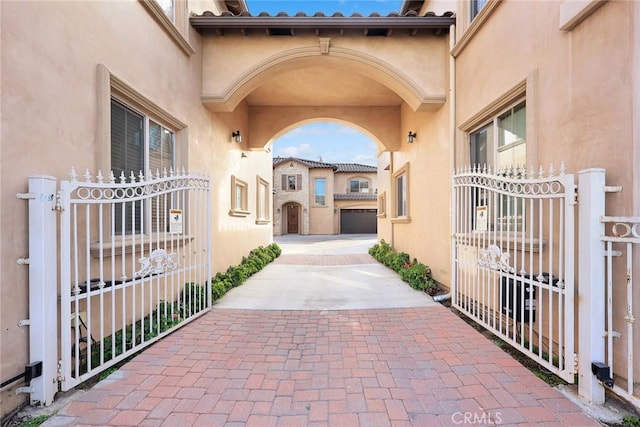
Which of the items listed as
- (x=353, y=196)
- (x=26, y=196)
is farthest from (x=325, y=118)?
(x=353, y=196)

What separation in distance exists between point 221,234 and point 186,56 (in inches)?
127

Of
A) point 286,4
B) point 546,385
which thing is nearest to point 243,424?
point 546,385

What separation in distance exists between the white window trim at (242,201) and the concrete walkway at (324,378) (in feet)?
9.14

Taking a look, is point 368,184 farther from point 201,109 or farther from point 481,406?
point 481,406

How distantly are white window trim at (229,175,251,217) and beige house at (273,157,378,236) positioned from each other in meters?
15.3

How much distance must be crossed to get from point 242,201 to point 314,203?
52.6ft

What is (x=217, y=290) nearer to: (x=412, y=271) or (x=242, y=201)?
(x=242, y=201)

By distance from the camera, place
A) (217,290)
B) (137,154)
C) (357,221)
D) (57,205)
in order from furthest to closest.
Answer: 1. (357,221)
2. (217,290)
3. (137,154)
4. (57,205)

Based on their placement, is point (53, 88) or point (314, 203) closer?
point (53, 88)

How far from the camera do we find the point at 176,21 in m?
4.50

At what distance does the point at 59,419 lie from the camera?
2117mm

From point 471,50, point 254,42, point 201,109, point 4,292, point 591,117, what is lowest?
point 4,292

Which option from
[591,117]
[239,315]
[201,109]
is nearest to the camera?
[591,117]

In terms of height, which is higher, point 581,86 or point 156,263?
point 581,86
